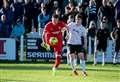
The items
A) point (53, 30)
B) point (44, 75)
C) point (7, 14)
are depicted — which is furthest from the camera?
point (7, 14)

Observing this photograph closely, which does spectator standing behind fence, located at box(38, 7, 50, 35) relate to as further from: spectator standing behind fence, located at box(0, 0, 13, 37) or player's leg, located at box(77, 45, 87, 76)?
player's leg, located at box(77, 45, 87, 76)

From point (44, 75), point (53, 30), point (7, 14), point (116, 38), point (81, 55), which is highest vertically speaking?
point (7, 14)

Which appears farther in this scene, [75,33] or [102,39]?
[102,39]

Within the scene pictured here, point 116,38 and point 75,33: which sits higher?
point 75,33

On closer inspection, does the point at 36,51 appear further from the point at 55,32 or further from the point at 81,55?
the point at 81,55

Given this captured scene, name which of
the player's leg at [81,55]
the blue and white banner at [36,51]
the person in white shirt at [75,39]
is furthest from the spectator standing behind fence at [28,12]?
the player's leg at [81,55]

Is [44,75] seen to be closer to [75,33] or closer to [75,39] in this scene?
[75,39]

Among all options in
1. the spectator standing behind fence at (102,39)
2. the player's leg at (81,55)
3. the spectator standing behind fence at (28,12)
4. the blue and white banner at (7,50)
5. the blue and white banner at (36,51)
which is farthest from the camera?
the blue and white banner at (36,51)

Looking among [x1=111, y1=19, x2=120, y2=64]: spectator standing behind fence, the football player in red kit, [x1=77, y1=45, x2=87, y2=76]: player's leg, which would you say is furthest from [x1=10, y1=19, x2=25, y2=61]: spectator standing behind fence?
[x1=77, y1=45, x2=87, y2=76]: player's leg

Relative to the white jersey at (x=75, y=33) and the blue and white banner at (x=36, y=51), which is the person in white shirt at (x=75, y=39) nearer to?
the white jersey at (x=75, y=33)

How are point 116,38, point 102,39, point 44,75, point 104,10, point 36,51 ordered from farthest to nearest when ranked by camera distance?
point 36,51 → point 104,10 → point 116,38 → point 102,39 → point 44,75

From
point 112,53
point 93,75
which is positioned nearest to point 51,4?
point 112,53

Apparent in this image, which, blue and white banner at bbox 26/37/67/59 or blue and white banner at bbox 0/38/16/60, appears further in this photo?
blue and white banner at bbox 26/37/67/59

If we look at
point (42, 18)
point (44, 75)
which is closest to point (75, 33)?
point (44, 75)
